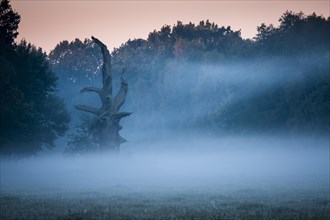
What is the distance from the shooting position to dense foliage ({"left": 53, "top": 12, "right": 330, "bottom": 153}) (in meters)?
59.4

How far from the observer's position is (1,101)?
159 ft

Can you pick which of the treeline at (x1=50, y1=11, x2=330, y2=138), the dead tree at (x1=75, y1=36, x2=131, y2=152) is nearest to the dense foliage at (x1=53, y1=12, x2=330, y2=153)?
the treeline at (x1=50, y1=11, x2=330, y2=138)

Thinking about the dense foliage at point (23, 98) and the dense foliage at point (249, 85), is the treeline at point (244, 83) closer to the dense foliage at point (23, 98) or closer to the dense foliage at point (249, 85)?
the dense foliage at point (249, 85)

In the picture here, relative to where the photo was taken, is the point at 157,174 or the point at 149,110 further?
the point at 149,110

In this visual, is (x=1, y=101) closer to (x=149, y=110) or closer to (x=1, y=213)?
(x=1, y=213)

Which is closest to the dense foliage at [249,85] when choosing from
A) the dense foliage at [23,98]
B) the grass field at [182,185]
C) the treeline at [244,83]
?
the treeline at [244,83]

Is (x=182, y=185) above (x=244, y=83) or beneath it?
beneath

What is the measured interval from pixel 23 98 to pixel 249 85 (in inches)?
1218

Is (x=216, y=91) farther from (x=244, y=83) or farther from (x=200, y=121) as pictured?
(x=244, y=83)

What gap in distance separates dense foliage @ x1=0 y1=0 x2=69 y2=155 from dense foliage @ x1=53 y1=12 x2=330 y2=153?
2326 centimetres

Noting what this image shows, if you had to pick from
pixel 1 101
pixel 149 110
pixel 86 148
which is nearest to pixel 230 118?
pixel 86 148

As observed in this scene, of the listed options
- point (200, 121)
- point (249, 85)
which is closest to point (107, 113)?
point (249, 85)

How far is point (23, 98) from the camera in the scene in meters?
53.1

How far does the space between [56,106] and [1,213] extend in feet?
168
